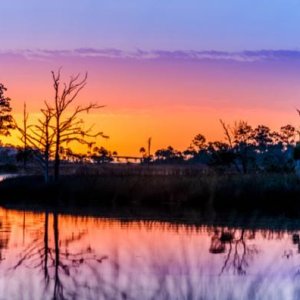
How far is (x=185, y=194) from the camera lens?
34.6 meters

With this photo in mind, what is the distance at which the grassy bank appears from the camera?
33219 mm

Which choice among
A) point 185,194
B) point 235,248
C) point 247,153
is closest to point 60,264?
point 235,248

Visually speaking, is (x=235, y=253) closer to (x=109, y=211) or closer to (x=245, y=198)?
(x=109, y=211)

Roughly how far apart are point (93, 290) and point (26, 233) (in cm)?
942

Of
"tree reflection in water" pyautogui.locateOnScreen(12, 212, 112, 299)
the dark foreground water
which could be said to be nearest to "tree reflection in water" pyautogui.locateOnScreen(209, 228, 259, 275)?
the dark foreground water

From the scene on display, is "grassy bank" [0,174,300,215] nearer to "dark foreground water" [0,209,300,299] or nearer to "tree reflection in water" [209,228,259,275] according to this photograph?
"dark foreground water" [0,209,300,299]

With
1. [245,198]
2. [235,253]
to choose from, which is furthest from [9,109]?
[235,253]

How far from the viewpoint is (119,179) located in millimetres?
37219

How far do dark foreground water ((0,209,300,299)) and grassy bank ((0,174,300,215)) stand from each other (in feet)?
28.7

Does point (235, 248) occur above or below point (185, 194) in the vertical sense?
below

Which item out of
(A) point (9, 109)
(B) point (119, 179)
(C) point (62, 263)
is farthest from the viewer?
(A) point (9, 109)

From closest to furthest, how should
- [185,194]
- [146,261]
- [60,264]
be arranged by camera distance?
[60,264]
[146,261]
[185,194]

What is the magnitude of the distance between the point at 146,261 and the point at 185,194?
18519 millimetres

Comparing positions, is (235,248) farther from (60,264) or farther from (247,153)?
(247,153)
